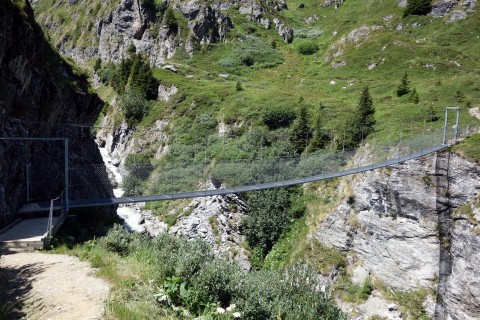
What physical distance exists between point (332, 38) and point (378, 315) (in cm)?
5092

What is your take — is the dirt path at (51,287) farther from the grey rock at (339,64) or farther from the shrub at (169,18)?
the shrub at (169,18)

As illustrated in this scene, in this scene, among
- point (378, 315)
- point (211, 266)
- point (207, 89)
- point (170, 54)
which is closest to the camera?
point (211, 266)

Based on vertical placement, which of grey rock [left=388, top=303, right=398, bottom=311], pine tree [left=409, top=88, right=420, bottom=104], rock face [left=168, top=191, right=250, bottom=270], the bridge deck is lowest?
grey rock [left=388, top=303, right=398, bottom=311]

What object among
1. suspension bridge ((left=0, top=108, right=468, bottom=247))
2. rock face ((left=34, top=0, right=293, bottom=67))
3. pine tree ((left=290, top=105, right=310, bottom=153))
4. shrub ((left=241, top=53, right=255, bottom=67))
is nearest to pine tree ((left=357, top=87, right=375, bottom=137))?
suspension bridge ((left=0, top=108, right=468, bottom=247))

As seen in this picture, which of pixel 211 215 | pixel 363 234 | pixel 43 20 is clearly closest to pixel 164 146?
pixel 211 215

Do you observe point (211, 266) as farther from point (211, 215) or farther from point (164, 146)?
point (164, 146)

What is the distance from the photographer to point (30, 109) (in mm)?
10148

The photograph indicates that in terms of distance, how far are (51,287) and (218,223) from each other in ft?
43.2

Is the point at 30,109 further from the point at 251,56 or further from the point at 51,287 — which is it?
the point at 251,56

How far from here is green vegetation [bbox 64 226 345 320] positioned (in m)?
4.46

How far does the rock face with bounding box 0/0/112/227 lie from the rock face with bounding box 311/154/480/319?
10.6 m

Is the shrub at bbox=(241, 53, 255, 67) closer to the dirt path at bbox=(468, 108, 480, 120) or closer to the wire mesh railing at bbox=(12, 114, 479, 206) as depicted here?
the dirt path at bbox=(468, 108, 480, 120)

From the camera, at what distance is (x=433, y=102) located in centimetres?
2198

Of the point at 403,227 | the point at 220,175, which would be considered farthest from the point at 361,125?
the point at 220,175
